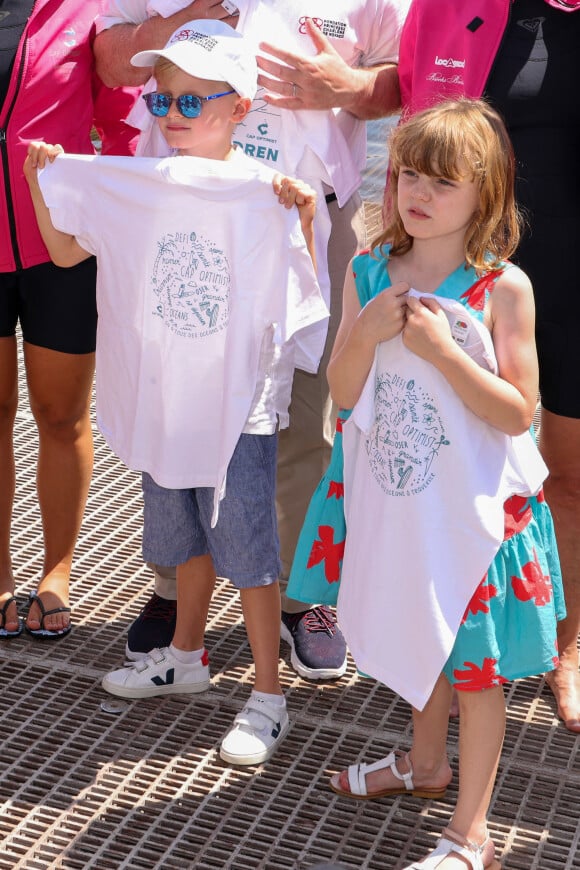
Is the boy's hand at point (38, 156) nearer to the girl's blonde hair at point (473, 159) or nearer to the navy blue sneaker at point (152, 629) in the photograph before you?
the girl's blonde hair at point (473, 159)

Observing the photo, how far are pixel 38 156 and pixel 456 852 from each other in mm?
1862

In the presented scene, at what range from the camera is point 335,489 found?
283 cm

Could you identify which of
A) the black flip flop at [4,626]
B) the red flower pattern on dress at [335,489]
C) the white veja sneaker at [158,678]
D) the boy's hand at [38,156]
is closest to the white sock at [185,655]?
the white veja sneaker at [158,678]

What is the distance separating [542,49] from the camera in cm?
297

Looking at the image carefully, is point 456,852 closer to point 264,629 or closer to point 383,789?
point 383,789

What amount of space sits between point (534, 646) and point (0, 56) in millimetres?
2018

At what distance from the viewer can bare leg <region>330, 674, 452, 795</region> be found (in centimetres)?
295

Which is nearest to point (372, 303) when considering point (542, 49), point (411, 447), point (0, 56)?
point (411, 447)

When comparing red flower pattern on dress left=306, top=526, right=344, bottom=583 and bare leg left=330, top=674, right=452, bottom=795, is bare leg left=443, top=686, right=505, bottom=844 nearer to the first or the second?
bare leg left=330, top=674, right=452, bottom=795

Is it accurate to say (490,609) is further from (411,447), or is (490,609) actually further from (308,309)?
(308,309)

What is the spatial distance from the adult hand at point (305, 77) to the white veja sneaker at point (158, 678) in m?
1.49

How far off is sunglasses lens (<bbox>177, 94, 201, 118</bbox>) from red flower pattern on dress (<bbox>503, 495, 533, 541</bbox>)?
3.78 feet

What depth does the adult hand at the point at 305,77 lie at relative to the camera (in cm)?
315

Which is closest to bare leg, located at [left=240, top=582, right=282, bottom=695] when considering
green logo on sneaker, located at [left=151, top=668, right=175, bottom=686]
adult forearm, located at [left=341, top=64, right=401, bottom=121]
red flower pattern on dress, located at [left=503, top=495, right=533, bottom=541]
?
green logo on sneaker, located at [left=151, top=668, right=175, bottom=686]
